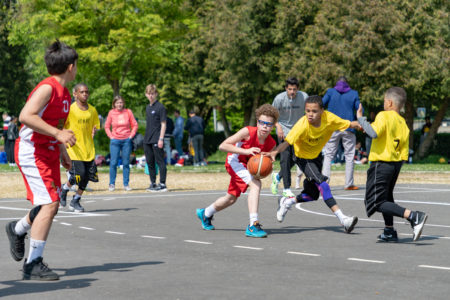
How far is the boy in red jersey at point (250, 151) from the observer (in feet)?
31.2

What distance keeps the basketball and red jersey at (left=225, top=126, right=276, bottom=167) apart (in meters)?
0.18

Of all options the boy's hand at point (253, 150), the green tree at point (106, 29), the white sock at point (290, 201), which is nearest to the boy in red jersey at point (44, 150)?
the boy's hand at point (253, 150)

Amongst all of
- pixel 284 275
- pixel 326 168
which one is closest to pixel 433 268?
pixel 284 275

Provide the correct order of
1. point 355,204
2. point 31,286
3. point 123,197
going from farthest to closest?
point 123,197
point 355,204
point 31,286

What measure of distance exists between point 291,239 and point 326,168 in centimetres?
615

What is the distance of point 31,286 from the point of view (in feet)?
21.5

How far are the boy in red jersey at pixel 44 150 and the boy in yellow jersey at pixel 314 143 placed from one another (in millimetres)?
3287

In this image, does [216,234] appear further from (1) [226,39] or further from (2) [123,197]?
(1) [226,39]

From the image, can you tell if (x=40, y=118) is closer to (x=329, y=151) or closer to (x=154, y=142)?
(x=329, y=151)

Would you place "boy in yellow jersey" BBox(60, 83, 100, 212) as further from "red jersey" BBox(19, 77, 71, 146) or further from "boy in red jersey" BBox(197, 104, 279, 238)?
"red jersey" BBox(19, 77, 71, 146)

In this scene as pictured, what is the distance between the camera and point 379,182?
909cm

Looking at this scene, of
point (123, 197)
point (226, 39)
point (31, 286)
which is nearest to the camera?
point (31, 286)

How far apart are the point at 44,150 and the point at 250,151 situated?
3031 millimetres

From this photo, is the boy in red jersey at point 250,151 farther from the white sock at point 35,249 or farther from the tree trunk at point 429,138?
the tree trunk at point 429,138
